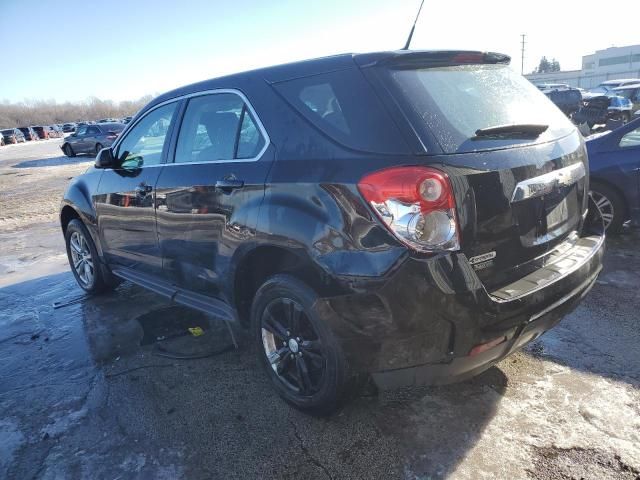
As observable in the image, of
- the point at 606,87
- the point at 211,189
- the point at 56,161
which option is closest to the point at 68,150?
the point at 56,161

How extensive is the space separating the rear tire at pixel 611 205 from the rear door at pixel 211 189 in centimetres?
435

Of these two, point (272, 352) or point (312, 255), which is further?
point (272, 352)

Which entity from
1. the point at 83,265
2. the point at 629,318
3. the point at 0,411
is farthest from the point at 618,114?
the point at 0,411

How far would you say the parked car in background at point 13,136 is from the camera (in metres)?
44.7

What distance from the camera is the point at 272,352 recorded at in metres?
2.90

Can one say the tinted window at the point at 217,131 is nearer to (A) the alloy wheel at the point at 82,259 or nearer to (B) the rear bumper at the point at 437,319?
(B) the rear bumper at the point at 437,319

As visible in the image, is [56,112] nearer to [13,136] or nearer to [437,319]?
[13,136]

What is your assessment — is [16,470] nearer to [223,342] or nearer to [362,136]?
[223,342]

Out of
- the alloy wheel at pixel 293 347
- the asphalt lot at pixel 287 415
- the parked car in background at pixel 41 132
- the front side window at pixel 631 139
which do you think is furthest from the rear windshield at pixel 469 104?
the parked car in background at pixel 41 132

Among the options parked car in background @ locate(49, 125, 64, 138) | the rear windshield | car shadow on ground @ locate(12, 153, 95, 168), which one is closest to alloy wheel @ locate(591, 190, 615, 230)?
the rear windshield

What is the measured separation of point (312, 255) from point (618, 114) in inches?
886

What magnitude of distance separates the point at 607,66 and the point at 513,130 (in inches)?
4126

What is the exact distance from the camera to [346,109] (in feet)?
7.86

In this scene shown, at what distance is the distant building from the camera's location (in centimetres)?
7319
